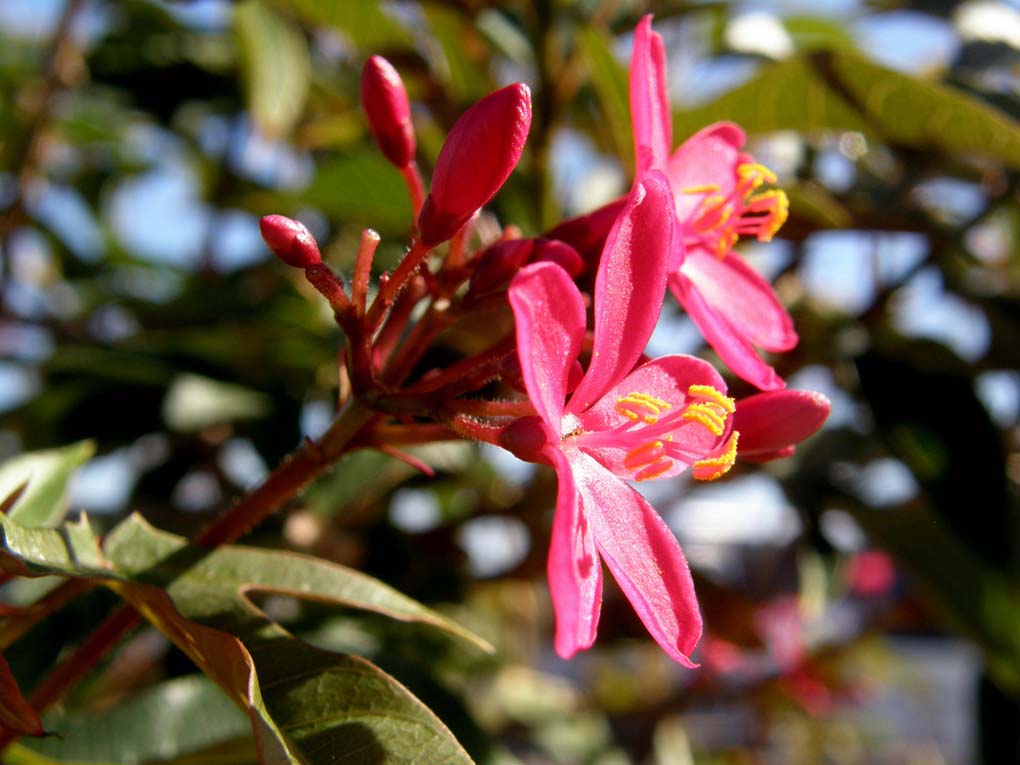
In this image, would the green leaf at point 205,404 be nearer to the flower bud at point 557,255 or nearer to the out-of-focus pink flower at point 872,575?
the flower bud at point 557,255

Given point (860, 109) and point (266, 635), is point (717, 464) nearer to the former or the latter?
point (266, 635)

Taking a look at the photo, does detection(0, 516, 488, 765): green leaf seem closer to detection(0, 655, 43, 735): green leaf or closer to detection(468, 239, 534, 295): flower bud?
detection(0, 655, 43, 735): green leaf

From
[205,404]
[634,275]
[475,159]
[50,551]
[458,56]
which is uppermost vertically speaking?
[475,159]

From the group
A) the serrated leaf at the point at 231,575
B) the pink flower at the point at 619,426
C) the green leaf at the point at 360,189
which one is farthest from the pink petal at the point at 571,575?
the green leaf at the point at 360,189

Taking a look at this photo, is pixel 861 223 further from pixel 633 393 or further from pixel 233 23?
pixel 233 23

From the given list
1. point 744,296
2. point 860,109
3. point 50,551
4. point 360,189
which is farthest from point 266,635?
point 860,109

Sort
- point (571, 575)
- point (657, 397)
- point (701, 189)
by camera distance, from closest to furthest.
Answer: point (571, 575) → point (657, 397) → point (701, 189)
